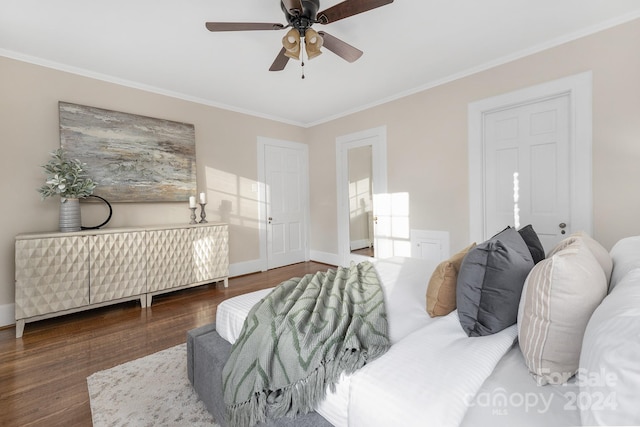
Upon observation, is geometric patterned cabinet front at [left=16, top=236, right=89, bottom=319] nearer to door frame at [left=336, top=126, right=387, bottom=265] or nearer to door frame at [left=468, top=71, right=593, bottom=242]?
door frame at [left=336, top=126, right=387, bottom=265]

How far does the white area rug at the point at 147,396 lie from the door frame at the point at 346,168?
10.1ft

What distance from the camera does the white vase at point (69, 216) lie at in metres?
2.74

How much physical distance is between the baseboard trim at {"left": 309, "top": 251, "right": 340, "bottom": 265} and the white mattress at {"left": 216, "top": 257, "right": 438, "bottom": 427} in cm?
277

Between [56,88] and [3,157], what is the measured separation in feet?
2.79

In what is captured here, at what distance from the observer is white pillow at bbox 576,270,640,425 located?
521mm

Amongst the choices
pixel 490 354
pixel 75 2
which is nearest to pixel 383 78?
pixel 75 2

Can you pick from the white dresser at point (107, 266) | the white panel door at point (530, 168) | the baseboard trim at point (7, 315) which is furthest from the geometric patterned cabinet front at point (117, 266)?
the white panel door at point (530, 168)

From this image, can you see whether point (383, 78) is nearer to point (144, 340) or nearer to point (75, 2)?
point (75, 2)

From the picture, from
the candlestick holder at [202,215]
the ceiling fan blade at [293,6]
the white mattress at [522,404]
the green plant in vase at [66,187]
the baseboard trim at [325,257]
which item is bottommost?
the baseboard trim at [325,257]

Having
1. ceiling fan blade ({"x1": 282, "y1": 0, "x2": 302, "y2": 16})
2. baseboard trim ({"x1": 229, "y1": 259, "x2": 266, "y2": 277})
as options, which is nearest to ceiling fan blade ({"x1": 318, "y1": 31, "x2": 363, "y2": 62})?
ceiling fan blade ({"x1": 282, "y1": 0, "x2": 302, "y2": 16})

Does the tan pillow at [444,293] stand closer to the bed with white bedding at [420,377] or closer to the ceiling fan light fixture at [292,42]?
the bed with white bedding at [420,377]

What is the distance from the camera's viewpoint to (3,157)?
2.63 m

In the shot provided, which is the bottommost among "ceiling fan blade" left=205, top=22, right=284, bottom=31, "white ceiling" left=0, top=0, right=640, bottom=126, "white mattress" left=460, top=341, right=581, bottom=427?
"white mattress" left=460, top=341, right=581, bottom=427

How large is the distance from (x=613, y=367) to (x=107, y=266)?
3.55 m
